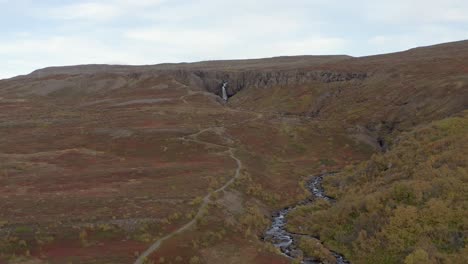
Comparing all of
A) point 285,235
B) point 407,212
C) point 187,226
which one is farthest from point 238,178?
point 407,212

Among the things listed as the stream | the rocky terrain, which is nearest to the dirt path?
the rocky terrain

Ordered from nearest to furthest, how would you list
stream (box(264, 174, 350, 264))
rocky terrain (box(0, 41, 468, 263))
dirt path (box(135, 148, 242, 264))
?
1. dirt path (box(135, 148, 242, 264))
2. rocky terrain (box(0, 41, 468, 263))
3. stream (box(264, 174, 350, 264))

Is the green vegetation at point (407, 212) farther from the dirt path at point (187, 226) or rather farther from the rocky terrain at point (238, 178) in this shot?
the dirt path at point (187, 226)

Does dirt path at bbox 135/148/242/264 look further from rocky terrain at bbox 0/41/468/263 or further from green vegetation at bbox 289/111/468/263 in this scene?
green vegetation at bbox 289/111/468/263

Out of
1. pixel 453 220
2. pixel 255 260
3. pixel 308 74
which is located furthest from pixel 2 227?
pixel 308 74

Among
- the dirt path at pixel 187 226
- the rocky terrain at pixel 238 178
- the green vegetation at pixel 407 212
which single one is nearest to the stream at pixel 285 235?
the rocky terrain at pixel 238 178

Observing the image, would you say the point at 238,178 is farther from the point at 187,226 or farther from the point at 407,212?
the point at 407,212
